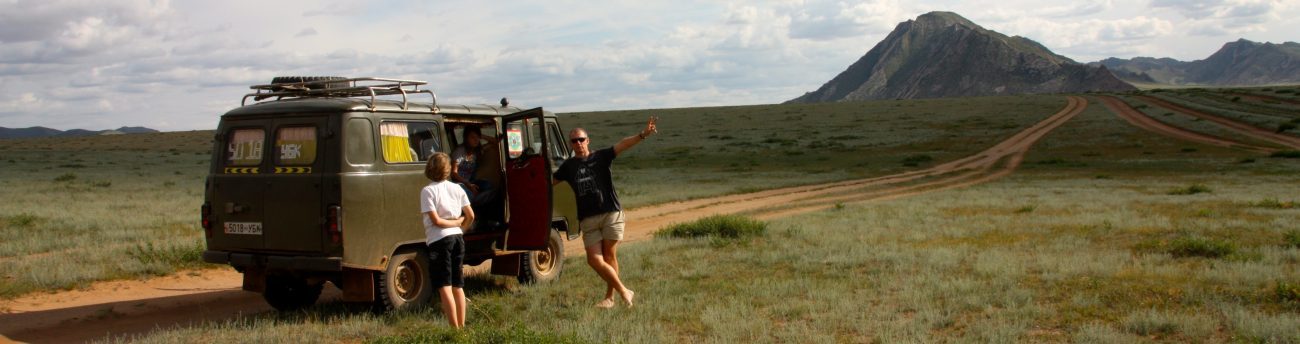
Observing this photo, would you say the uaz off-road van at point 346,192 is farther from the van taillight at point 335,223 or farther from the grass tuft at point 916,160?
the grass tuft at point 916,160

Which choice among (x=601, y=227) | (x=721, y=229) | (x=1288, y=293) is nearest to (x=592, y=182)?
(x=601, y=227)

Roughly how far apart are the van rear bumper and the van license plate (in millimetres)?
204

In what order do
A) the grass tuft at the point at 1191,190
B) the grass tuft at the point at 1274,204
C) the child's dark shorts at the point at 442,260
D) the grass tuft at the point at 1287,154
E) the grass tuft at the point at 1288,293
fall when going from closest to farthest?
the child's dark shorts at the point at 442,260 < the grass tuft at the point at 1288,293 < the grass tuft at the point at 1274,204 < the grass tuft at the point at 1191,190 < the grass tuft at the point at 1287,154

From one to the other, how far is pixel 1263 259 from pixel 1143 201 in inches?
382

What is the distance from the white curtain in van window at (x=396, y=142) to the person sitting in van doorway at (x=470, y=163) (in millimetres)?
581

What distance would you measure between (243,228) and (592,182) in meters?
3.27

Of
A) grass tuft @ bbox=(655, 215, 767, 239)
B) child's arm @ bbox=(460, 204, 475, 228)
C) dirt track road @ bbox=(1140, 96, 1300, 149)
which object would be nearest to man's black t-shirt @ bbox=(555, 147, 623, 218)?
child's arm @ bbox=(460, 204, 475, 228)

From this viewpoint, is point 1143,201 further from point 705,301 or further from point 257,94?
point 257,94

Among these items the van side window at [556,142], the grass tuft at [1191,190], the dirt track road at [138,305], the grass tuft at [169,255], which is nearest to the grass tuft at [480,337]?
the dirt track road at [138,305]

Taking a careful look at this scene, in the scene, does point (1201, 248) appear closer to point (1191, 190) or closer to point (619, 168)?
point (1191, 190)

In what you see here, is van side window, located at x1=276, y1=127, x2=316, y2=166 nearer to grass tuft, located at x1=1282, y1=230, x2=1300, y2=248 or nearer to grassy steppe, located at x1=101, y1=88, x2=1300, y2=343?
grassy steppe, located at x1=101, y1=88, x2=1300, y2=343

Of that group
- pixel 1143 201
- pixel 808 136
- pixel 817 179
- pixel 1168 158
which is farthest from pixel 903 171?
pixel 808 136

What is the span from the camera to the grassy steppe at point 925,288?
26.2ft

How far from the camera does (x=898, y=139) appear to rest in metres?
56.1
